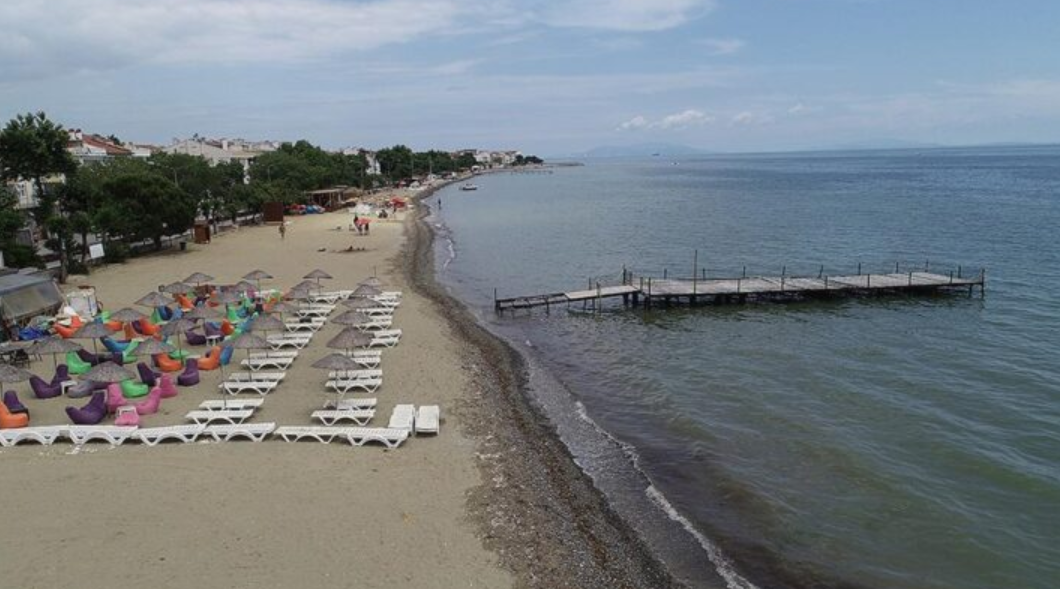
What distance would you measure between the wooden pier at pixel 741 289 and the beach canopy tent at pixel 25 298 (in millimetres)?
19543

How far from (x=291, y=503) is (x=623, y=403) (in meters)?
11.9

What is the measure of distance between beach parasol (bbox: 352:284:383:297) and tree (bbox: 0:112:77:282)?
18.1 meters

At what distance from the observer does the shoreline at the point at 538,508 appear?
1302 cm

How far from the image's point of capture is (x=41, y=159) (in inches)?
1597

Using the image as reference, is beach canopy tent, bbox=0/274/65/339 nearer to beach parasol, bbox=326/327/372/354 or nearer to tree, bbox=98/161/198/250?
tree, bbox=98/161/198/250

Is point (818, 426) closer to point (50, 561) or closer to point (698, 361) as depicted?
point (698, 361)

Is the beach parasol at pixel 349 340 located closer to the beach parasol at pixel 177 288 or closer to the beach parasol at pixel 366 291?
the beach parasol at pixel 366 291

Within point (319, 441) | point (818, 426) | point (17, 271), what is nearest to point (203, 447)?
point (319, 441)

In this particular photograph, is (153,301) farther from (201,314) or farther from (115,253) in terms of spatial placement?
(115,253)

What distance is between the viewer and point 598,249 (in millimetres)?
60844

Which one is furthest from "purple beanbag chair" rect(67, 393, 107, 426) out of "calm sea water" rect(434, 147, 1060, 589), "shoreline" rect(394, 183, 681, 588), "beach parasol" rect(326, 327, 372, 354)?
"calm sea water" rect(434, 147, 1060, 589)

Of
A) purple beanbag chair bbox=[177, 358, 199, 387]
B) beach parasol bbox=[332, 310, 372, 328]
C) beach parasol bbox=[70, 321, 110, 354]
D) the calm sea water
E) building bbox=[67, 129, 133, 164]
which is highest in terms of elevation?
building bbox=[67, 129, 133, 164]

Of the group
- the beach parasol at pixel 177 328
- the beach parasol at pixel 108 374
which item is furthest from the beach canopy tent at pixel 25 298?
the beach parasol at pixel 108 374

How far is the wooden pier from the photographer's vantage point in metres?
37.6
